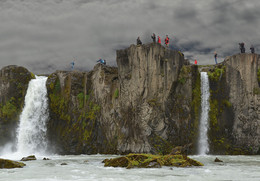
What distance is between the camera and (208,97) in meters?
40.2

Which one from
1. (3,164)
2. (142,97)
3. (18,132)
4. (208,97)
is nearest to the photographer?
(3,164)

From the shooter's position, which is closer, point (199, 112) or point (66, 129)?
point (199, 112)

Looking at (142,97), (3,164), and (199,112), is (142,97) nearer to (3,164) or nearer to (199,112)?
(199,112)

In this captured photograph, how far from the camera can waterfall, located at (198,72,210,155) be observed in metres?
37.6

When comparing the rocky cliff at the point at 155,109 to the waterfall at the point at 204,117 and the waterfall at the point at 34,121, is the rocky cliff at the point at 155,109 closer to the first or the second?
the waterfall at the point at 204,117

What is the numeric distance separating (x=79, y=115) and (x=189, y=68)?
1761 centimetres

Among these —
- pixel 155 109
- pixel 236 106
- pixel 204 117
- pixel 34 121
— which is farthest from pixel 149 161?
pixel 34 121

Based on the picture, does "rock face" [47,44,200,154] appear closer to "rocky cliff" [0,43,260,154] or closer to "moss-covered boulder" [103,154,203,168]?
"rocky cliff" [0,43,260,154]

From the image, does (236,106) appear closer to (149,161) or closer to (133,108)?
(133,108)

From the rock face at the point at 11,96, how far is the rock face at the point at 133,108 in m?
5.71

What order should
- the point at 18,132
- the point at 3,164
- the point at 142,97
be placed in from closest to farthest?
1. the point at 3,164
2. the point at 142,97
3. the point at 18,132

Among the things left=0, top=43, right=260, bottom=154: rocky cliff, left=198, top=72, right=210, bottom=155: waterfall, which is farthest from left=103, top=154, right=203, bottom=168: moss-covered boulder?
left=198, top=72, right=210, bottom=155: waterfall

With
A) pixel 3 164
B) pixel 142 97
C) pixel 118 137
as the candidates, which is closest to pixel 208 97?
pixel 142 97

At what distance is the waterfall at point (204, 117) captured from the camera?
37625 millimetres
